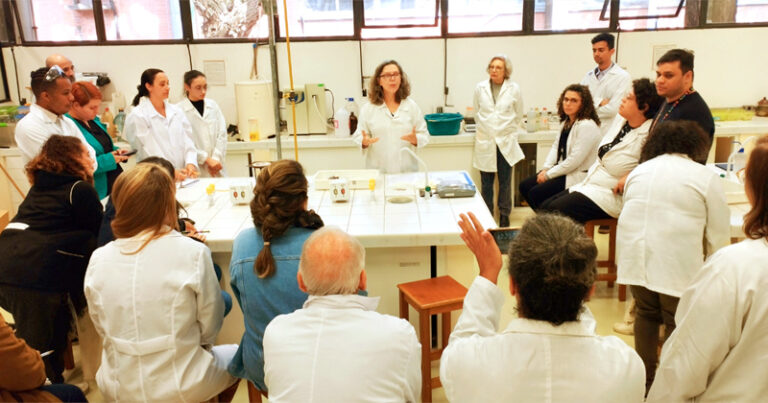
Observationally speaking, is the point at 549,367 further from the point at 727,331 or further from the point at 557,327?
the point at 727,331

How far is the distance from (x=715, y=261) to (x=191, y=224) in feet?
7.05

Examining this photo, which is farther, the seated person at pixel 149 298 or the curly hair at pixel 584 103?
the curly hair at pixel 584 103

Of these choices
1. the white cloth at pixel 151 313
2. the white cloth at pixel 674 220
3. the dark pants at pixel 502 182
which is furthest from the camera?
the dark pants at pixel 502 182

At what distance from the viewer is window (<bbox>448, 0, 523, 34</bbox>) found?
559 cm

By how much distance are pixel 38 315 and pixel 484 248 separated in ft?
6.68

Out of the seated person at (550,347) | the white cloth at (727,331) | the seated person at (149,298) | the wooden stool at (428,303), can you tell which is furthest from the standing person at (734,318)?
the seated person at (149,298)

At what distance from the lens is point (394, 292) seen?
2.90 meters

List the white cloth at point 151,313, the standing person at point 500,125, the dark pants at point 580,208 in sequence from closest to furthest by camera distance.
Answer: the white cloth at point 151,313
the dark pants at point 580,208
the standing person at point 500,125

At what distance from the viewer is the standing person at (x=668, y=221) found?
236 cm

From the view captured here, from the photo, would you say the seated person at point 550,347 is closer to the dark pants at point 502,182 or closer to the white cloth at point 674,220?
the white cloth at point 674,220

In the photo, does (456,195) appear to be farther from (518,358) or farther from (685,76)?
(518,358)

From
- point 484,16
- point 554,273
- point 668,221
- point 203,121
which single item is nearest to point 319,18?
point 484,16

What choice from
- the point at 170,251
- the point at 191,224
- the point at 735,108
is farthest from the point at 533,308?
the point at 735,108

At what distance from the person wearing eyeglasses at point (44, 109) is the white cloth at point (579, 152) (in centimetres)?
301
